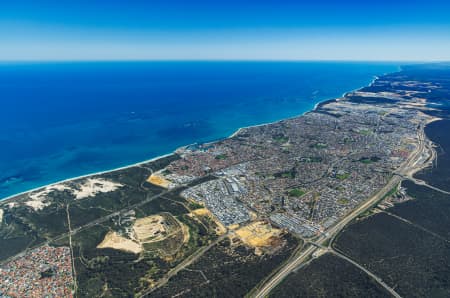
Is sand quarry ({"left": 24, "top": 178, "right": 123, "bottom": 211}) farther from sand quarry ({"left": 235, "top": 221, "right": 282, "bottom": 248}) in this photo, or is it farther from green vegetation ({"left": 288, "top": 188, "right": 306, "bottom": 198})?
green vegetation ({"left": 288, "top": 188, "right": 306, "bottom": 198})

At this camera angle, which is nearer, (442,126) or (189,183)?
(189,183)

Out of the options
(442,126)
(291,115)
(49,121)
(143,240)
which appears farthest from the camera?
(291,115)

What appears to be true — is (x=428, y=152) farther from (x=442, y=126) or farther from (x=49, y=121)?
(x=49, y=121)

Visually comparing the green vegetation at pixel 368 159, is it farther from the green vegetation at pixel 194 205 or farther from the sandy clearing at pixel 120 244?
the sandy clearing at pixel 120 244

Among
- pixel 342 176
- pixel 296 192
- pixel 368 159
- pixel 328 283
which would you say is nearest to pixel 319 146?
pixel 368 159

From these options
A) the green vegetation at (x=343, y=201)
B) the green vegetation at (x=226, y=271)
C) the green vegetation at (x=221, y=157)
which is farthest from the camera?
the green vegetation at (x=221, y=157)

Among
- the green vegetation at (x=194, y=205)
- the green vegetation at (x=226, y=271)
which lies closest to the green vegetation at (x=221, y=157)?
the green vegetation at (x=194, y=205)

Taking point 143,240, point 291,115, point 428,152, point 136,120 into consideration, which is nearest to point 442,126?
point 428,152
